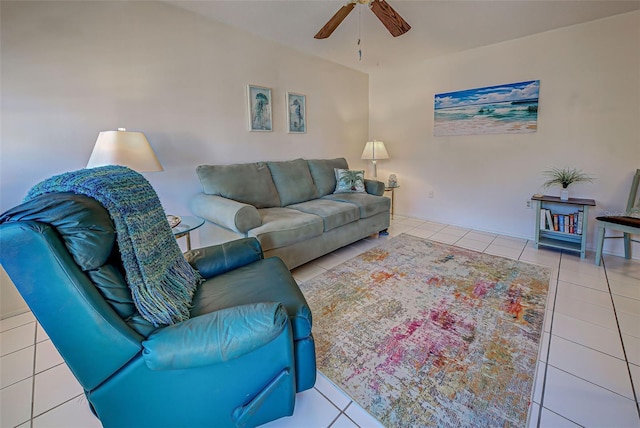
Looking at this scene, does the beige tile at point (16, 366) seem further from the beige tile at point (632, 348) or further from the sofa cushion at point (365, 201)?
the beige tile at point (632, 348)

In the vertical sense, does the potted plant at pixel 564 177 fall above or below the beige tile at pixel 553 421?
above

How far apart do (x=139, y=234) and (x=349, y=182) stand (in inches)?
111

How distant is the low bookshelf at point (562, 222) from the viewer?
2.87 metres

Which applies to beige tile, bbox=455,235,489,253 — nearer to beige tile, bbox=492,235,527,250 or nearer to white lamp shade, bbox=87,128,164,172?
beige tile, bbox=492,235,527,250

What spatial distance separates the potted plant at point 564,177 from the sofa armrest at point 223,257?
10.5 feet

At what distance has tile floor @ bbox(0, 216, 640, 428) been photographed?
1255 millimetres

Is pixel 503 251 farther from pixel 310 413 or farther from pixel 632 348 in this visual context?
pixel 310 413

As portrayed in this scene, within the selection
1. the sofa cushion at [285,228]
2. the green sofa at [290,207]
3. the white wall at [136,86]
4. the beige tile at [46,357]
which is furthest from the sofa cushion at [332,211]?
the beige tile at [46,357]

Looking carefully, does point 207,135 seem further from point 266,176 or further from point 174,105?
point 266,176

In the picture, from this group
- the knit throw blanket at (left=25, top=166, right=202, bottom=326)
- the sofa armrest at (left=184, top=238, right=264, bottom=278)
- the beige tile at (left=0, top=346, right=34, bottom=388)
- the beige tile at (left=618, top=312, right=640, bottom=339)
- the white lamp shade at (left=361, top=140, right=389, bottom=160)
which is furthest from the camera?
the white lamp shade at (left=361, top=140, right=389, bottom=160)

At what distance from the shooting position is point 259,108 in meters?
3.30

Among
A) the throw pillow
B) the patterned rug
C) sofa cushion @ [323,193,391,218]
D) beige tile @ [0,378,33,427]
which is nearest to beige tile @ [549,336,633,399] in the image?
the patterned rug

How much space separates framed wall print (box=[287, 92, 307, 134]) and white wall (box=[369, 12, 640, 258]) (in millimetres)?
1518

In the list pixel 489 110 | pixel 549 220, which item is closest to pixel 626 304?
pixel 549 220
